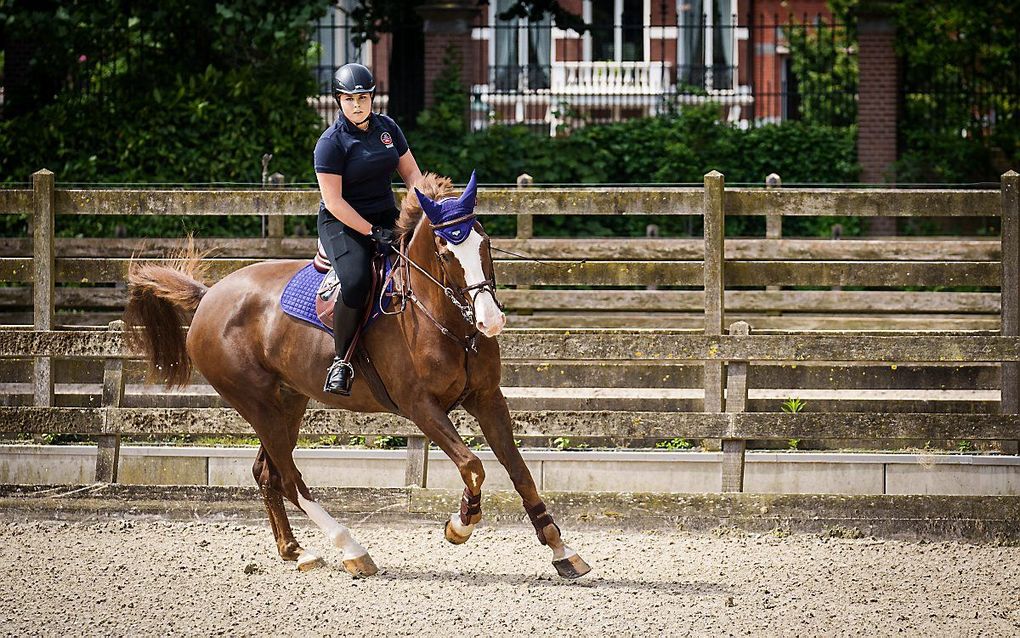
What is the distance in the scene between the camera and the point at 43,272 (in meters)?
9.08

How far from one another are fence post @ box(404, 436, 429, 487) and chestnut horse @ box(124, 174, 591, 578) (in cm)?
76

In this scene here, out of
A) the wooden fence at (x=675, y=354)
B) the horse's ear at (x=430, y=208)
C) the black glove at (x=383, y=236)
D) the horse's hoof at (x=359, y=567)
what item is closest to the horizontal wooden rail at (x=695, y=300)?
the wooden fence at (x=675, y=354)

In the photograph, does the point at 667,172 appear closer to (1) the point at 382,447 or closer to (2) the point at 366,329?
(1) the point at 382,447

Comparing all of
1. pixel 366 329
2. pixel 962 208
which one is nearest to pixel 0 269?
pixel 366 329

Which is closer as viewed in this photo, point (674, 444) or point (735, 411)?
point (735, 411)

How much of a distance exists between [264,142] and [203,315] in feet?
28.0

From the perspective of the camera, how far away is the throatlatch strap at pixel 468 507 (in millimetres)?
6656

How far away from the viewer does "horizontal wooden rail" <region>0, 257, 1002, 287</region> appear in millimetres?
8656

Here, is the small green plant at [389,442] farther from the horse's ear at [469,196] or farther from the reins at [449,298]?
the horse's ear at [469,196]

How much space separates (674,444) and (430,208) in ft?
11.8

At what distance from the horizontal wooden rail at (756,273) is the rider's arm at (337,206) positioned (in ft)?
6.28

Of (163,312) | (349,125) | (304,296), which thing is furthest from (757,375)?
(163,312)

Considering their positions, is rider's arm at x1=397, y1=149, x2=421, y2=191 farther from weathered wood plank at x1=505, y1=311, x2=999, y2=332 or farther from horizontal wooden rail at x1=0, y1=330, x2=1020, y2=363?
weathered wood plank at x1=505, y1=311, x2=999, y2=332

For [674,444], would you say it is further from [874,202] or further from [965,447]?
[874,202]
